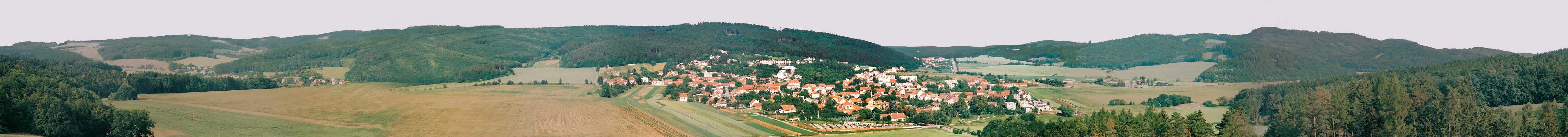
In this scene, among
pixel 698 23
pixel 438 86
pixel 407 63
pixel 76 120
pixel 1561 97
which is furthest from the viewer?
pixel 698 23

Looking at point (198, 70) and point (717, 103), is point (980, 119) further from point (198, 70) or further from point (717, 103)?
point (198, 70)

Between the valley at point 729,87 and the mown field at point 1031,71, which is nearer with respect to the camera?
the valley at point 729,87

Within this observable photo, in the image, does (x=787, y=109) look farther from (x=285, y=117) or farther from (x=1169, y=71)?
(x=1169, y=71)

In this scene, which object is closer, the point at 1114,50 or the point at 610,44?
the point at 610,44

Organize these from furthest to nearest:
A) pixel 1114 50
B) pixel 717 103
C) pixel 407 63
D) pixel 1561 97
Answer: pixel 1114 50
pixel 407 63
pixel 717 103
pixel 1561 97

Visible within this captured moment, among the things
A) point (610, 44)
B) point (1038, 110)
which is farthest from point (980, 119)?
point (610, 44)

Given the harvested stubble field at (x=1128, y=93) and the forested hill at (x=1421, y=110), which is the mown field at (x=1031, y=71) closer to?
the harvested stubble field at (x=1128, y=93)

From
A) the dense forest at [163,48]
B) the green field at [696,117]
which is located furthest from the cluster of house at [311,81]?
the green field at [696,117]
